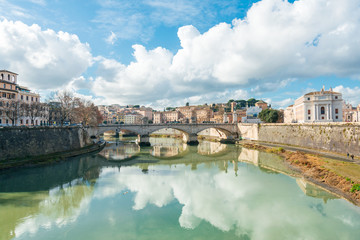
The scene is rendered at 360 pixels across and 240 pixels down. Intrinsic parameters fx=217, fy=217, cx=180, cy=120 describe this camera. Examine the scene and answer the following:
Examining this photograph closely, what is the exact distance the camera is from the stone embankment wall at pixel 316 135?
2325 centimetres

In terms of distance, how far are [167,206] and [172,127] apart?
108ft

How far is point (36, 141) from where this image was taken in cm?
2516

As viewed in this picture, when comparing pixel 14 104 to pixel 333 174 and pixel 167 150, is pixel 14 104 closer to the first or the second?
pixel 167 150

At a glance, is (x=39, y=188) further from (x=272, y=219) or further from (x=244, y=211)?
(x=272, y=219)

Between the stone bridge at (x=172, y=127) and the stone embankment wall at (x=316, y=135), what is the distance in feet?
20.2

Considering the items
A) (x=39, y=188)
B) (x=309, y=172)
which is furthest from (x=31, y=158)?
(x=309, y=172)

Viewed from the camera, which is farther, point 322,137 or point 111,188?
point 322,137

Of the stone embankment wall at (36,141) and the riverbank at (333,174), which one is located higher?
the stone embankment wall at (36,141)

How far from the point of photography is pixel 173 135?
66.4 meters

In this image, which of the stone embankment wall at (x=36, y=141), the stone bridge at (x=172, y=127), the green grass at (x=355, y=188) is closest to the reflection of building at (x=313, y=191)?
the green grass at (x=355, y=188)

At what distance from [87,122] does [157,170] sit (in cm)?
2392

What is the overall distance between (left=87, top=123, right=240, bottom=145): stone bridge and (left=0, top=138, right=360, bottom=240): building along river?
65.3 ft

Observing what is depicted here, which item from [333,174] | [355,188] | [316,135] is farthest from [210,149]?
[355,188]

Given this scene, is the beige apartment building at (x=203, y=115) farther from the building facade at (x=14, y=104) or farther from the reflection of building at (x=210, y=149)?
the building facade at (x=14, y=104)
